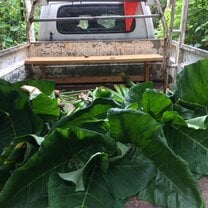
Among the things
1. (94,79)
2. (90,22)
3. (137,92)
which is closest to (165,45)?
Answer: (94,79)

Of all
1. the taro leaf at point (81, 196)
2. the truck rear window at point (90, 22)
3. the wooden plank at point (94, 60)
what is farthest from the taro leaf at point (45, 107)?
the truck rear window at point (90, 22)

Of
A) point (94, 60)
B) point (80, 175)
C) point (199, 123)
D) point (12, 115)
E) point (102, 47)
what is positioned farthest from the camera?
point (102, 47)

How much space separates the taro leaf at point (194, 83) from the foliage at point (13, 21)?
528 centimetres

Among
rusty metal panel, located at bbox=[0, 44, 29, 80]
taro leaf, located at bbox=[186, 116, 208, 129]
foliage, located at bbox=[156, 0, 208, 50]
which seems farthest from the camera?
foliage, located at bbox=[156, 0, 208, 50]

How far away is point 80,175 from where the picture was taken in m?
0.59

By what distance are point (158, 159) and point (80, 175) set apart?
147 mm

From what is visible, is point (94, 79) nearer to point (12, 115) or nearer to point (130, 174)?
point (12, 115)

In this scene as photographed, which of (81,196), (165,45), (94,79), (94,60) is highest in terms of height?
(81,196)

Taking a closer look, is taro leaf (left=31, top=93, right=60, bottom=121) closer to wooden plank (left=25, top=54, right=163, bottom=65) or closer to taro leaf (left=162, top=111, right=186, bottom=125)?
taro leaf (left=162, top=111, right=186, bottom=125)

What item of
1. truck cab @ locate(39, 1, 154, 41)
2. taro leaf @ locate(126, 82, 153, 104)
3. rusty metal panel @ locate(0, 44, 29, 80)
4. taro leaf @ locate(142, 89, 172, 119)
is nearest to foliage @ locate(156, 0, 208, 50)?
truck cab @ locate(39, 1, 154, 41)

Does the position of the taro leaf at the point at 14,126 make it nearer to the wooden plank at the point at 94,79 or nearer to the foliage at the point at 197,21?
the wooden plank at the point at 94,79

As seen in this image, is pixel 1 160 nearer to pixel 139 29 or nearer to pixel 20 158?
pixel 20 158

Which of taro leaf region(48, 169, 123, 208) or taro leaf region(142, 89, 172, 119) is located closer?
taro leaf region(48, 169, 123, 208)

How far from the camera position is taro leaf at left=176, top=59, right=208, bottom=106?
82 cm
